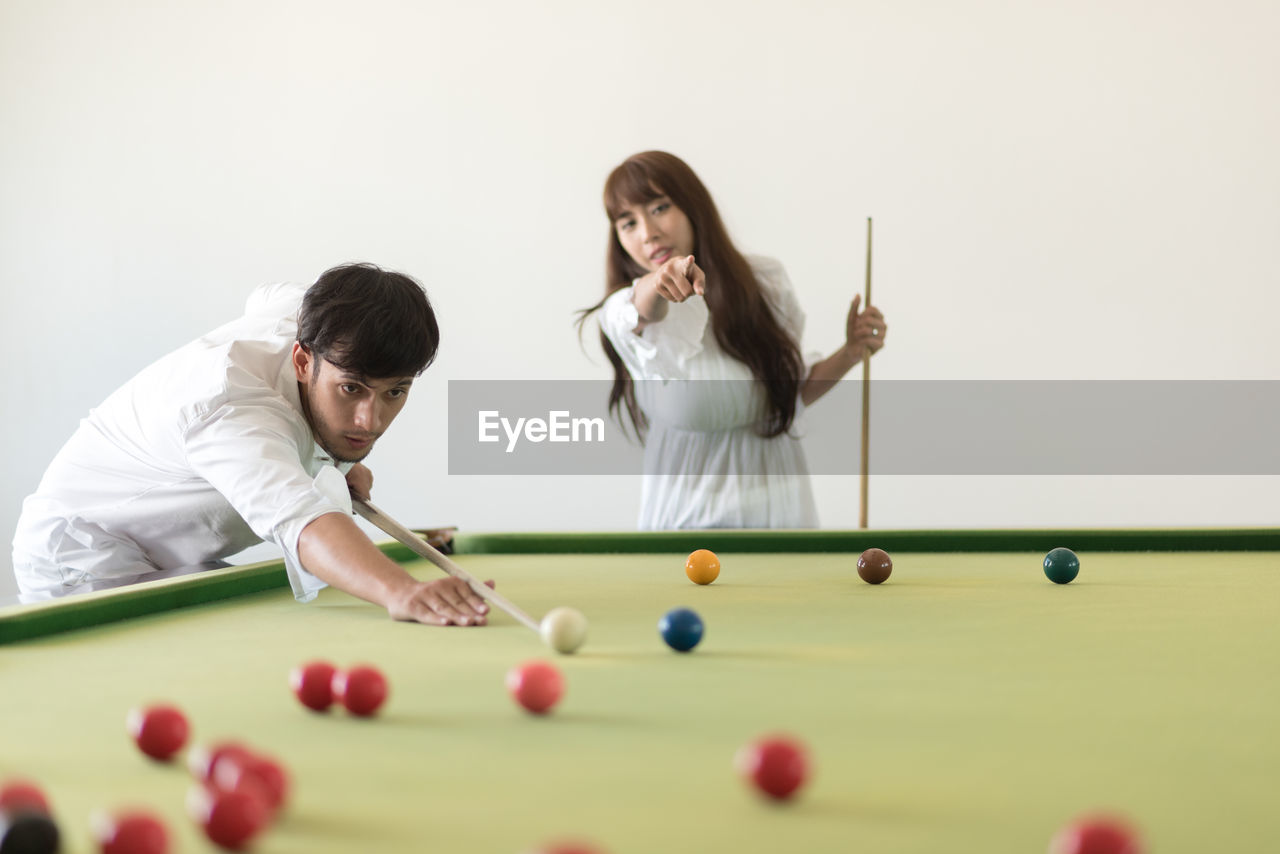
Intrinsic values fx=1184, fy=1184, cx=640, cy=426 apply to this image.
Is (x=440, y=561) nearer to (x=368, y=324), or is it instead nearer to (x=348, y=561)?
(x=348, y=561)

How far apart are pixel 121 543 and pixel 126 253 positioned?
10.9 ft

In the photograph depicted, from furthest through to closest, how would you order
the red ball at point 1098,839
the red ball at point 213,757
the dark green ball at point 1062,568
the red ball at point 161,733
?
1. the dark green ball at point 1062,568
2. the red ball at point 161,733
3. the red ball at point 213,757
4. the red ball at point 1098,839

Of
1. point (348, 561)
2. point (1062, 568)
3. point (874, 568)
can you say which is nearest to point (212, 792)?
point (348, 561)

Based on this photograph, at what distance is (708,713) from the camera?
1.19m

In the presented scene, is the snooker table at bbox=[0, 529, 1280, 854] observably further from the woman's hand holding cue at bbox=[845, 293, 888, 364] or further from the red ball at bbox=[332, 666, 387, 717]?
the woman's hand holding cue at bbox=[845, 293, 888, 364]

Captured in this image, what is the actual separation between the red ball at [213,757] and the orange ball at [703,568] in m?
1.38

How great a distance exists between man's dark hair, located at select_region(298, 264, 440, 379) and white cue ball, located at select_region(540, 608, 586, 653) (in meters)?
0.83

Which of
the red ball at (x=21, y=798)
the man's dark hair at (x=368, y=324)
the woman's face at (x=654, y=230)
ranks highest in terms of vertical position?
the woman's face at (x=654, y=230)

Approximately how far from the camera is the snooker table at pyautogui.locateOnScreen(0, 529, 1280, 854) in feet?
2.77

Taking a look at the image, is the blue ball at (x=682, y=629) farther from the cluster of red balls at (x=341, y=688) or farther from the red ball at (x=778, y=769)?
the red ball at (x=778, y=769)

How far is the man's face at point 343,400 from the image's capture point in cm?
224

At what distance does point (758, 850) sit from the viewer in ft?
2.56

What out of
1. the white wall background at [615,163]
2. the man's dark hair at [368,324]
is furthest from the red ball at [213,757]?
the white wall background at [615,163]

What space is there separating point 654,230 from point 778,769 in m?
2.67
